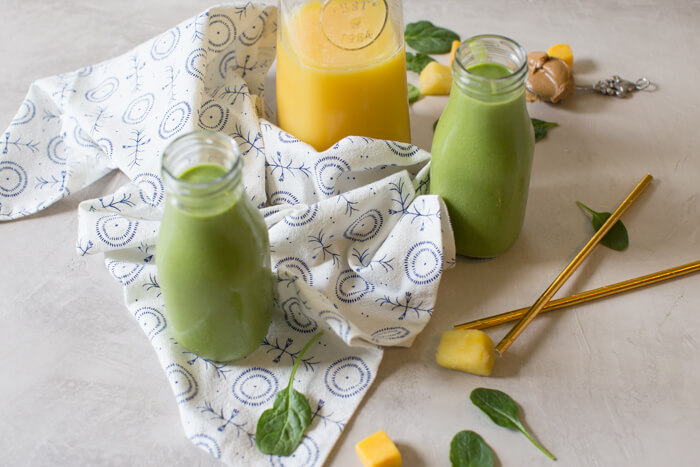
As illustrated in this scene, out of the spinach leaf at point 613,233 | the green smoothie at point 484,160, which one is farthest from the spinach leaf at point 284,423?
the spinach leaf at point 613,233

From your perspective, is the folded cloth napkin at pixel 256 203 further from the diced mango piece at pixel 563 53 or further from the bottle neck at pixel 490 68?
the diced mango piece at pixel 563 53

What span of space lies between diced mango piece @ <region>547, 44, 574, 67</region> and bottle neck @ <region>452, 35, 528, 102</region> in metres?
0.40

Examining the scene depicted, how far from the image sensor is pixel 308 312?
813 millimetres

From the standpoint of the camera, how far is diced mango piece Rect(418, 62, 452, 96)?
1.12 metres

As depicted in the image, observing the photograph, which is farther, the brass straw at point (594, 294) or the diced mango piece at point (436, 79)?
the diced mango piece at point (436, 79)

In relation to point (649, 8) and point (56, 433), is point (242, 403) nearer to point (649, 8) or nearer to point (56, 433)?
point (56, 433)

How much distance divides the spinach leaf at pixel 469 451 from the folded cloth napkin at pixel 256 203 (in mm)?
111

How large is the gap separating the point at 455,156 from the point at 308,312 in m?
0.24

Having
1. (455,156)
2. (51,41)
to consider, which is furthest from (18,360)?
(51,41)

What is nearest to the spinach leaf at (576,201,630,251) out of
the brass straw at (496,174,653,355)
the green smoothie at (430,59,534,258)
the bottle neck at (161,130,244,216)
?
the brass straw at (496,174,653,355)

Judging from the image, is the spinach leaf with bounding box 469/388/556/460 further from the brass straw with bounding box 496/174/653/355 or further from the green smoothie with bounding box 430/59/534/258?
the green smoothie with bounding box 430/59/534/258

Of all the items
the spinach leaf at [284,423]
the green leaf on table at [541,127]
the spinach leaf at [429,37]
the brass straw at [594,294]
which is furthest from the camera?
the spinach leaf at [429,37]

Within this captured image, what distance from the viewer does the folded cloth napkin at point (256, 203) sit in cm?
79

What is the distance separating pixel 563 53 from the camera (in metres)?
1.15
